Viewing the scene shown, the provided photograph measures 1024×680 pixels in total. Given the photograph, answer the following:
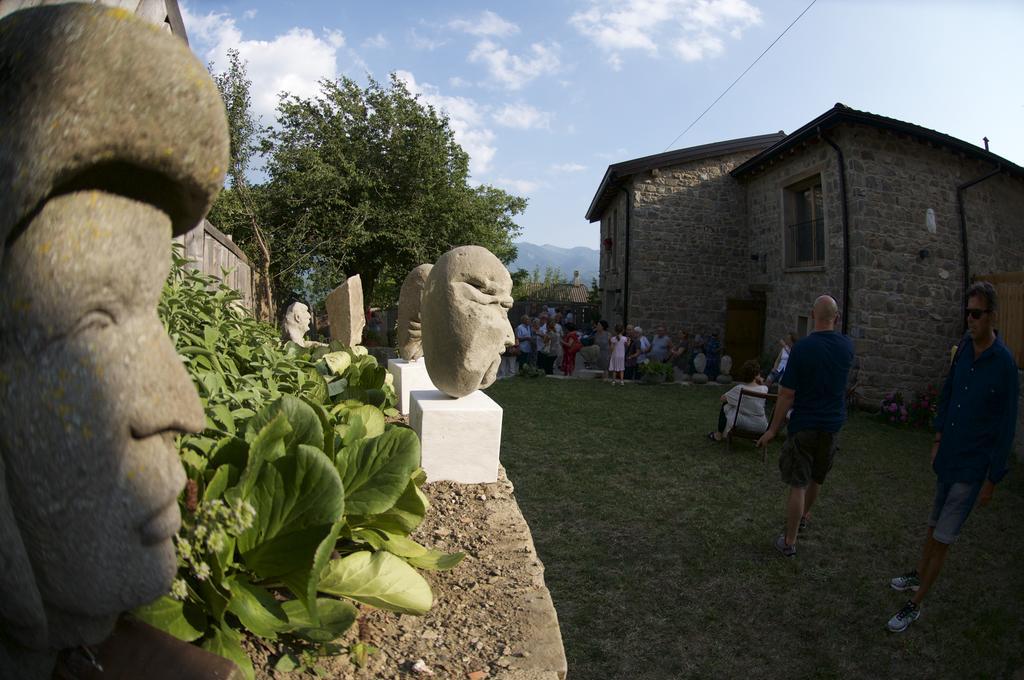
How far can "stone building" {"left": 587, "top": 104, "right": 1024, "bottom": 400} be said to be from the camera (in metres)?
11.1

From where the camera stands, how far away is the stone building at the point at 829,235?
438 inches

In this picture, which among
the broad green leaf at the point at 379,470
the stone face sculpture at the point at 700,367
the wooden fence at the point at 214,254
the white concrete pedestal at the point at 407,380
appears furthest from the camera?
the stone face sculpture at the point at 700,367

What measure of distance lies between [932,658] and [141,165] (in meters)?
4.25

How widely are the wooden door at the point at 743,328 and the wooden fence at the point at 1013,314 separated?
6.83 metres

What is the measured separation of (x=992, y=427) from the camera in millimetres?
3484

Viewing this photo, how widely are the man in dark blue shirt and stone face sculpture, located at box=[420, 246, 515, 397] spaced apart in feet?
8.98

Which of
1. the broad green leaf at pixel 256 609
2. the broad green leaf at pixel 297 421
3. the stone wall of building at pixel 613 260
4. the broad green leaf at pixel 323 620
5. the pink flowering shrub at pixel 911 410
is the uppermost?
the stone wall of building at pixel 613 260

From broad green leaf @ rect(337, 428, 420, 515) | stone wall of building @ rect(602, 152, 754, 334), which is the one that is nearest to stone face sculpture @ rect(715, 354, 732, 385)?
stone wall of building @ rect(602, 152, 754, 334)

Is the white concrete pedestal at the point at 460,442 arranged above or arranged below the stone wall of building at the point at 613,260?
below

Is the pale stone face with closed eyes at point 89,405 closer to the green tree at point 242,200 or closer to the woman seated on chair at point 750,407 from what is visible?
the woman seated on chair at point 750,407

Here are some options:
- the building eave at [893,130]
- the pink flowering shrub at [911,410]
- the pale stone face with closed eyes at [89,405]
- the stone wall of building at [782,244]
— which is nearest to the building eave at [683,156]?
the stone wall of building at [782,244]

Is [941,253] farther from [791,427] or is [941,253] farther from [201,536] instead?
[201,536]

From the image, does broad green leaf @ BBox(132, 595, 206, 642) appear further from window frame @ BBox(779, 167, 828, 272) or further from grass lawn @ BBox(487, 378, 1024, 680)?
window frame @ BBox(779, 167, 828, 272)

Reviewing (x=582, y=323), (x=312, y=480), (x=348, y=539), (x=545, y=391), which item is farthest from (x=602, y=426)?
(x=582, y=323)
